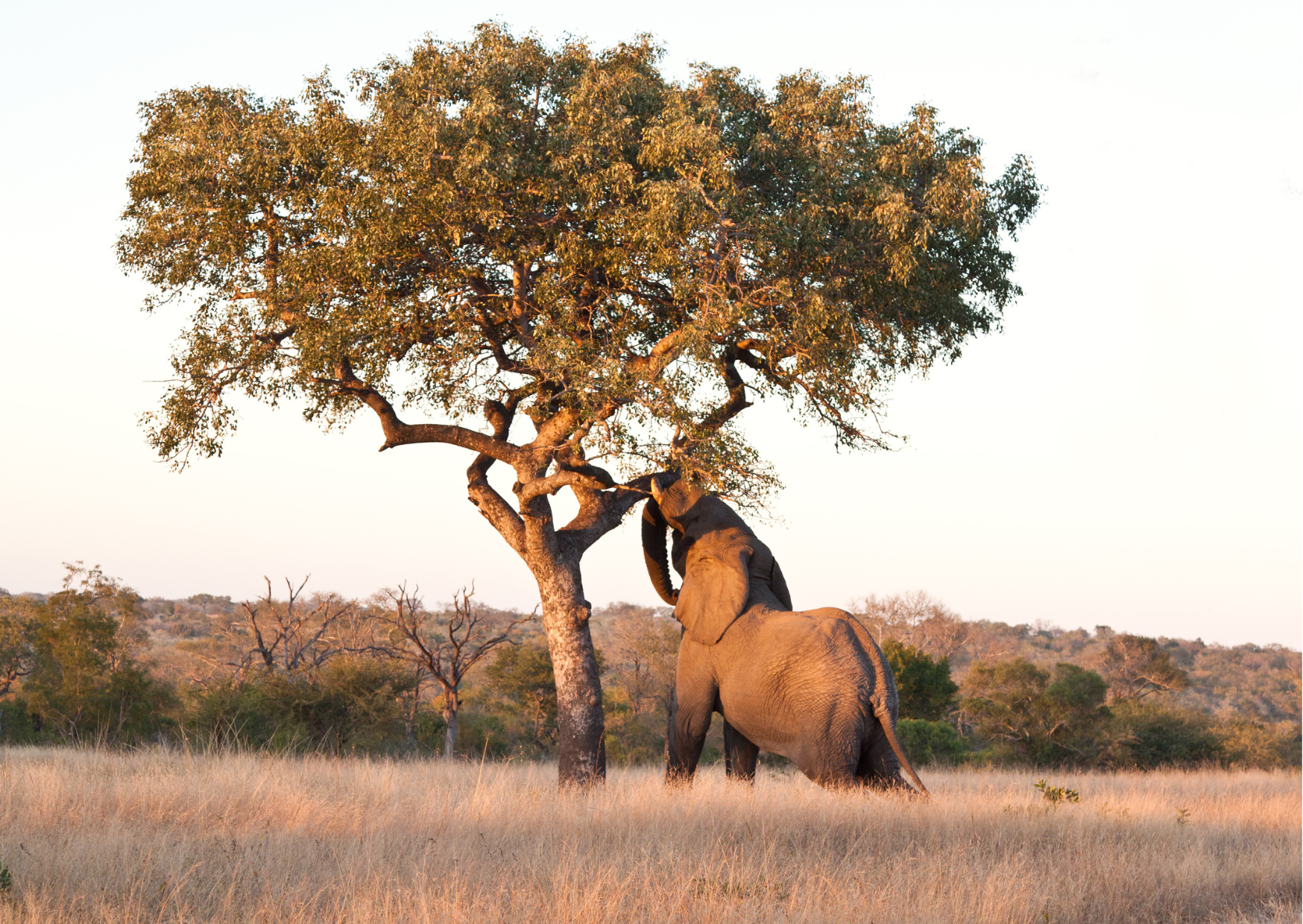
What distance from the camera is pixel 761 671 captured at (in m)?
12.7

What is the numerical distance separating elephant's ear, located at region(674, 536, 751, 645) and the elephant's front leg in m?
0.51

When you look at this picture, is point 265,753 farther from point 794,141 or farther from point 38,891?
point 794,141

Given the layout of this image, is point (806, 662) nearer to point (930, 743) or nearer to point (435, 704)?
point (930, 743)

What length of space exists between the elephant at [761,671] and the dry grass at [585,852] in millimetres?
617

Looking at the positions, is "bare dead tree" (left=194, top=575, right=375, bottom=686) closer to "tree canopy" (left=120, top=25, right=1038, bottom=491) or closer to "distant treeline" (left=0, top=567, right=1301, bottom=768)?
"distant treeline" (left=0, top=567, right=1301, bottom=768)

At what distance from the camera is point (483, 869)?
7473mm

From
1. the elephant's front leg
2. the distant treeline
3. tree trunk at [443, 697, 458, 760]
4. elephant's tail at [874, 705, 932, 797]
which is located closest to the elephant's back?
elephant's tail at [874, 705, 932, 797]

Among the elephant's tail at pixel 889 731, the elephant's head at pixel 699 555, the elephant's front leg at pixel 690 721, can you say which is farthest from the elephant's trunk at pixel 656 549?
the elephant's tail at pixel 889 731

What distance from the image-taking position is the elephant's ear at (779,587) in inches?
555

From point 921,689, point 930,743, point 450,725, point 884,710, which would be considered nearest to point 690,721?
point 884,710

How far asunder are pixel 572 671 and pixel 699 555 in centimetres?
223

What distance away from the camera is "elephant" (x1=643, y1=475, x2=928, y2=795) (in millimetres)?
12086

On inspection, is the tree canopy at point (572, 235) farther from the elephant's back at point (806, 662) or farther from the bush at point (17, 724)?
A: the bush at point (17, 724)

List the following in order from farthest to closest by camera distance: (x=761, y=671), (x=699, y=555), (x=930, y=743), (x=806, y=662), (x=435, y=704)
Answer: (x=435, y=704), (x=930, y=743), (x=699, y=555), (x=761, y=671), (x=806, y=662)
